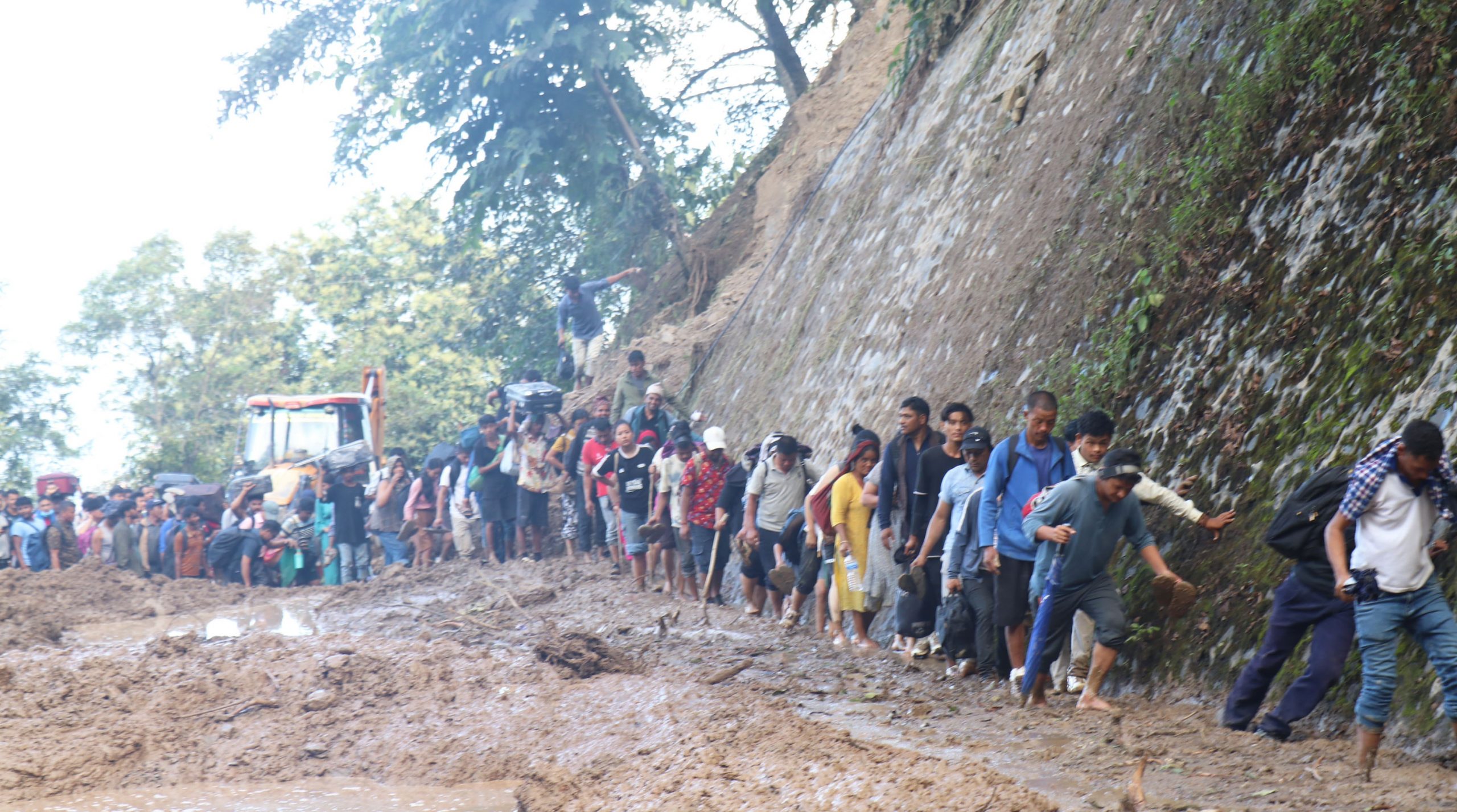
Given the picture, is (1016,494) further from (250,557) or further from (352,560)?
(250,557)

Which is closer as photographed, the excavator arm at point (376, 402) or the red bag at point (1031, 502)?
the red bag at point (1031, 502)

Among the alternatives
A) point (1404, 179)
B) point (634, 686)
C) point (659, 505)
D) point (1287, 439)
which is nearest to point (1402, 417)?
point (1287, 439)

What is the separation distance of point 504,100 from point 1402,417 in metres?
20.4

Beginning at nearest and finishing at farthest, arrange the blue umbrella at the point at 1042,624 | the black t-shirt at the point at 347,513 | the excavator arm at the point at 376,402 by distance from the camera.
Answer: the blue umbrella at the point at 1042,624 → the black t-shirt at the point at 347,513 → the excavator arm at the point at 376,402

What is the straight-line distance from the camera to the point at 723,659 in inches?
401

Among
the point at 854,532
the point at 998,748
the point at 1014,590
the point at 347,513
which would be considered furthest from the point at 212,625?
the point at 998,748

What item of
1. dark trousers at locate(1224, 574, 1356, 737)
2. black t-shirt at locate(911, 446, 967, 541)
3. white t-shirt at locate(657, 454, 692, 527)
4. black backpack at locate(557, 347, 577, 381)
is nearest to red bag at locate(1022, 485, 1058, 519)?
black t-shirt at locate(911, 446, 967, 541)

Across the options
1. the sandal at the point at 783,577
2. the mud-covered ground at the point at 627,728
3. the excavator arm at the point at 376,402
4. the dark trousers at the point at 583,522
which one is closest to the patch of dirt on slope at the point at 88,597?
the mud-covered ground at the point at 627,728

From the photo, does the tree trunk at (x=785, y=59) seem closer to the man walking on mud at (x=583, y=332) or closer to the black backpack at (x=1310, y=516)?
the man walking on mud at (x=583, y=332)

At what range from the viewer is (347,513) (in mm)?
19141

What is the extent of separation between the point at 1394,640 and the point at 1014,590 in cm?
284

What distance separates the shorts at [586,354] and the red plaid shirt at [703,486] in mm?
9182

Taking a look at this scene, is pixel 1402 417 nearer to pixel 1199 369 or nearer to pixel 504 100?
pixel 1199 369

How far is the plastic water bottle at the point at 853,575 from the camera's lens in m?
10.3
